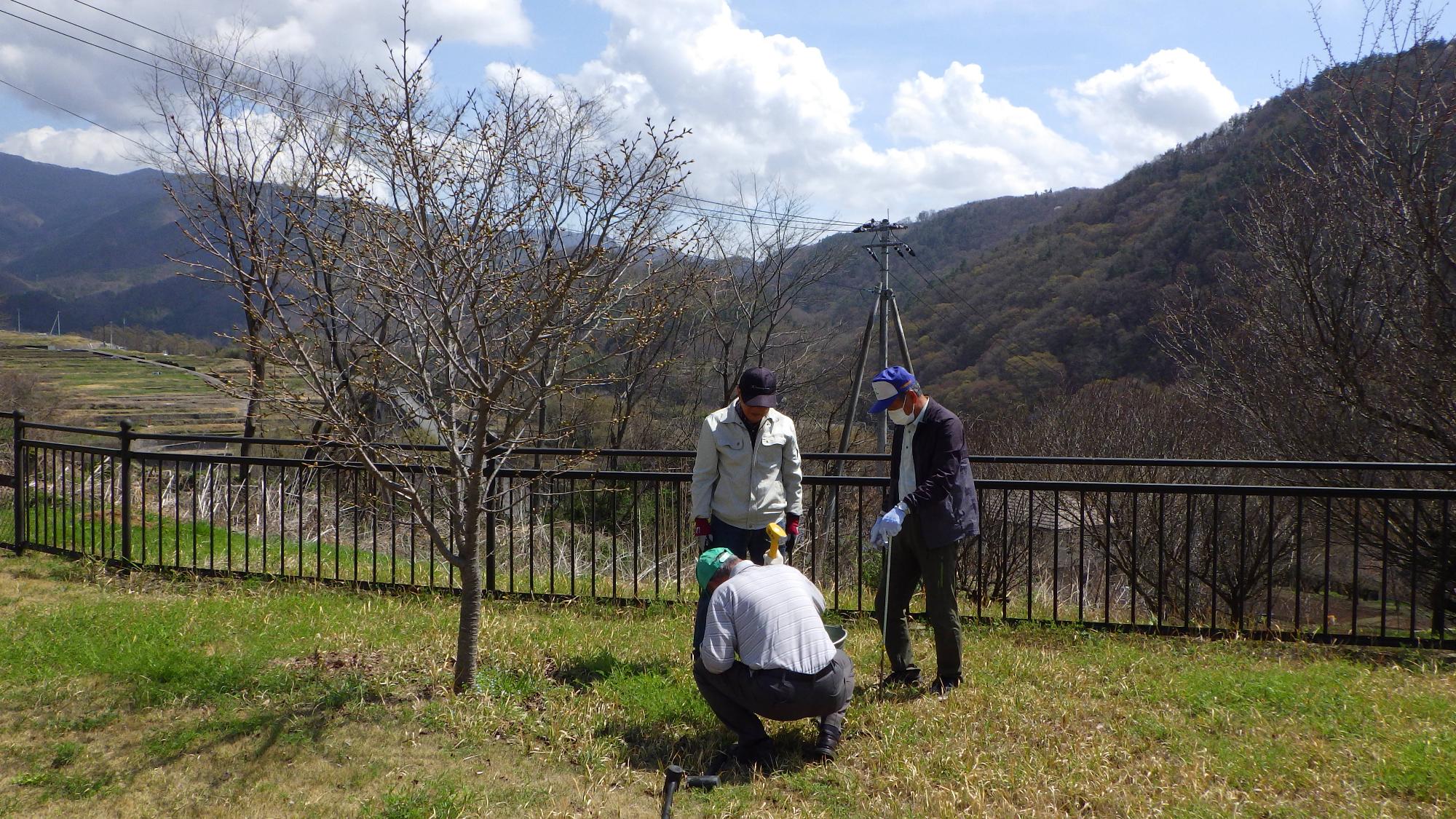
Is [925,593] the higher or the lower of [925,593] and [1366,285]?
the lower

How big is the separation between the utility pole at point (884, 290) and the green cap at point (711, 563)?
1642cm

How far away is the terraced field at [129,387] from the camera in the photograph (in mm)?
26750

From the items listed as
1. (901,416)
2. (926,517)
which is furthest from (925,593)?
(901,416)

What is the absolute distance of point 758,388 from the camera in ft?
15.4

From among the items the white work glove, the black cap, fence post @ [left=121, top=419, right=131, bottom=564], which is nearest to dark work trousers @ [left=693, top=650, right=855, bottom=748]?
the white work glove

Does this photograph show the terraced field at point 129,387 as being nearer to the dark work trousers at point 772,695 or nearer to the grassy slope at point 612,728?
the grassy slope at point 612,728

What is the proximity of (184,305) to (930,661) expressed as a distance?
113487 mm

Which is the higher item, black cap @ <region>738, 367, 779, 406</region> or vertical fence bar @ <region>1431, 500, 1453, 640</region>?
black cap @ <region>738, 367, 779, 406</region>

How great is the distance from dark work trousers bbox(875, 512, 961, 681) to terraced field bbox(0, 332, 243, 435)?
19039mm

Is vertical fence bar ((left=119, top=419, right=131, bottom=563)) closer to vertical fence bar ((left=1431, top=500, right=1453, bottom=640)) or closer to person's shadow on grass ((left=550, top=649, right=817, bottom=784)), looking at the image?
person's shadow on grass ((left=550, top=649, right=817, bottom=784))

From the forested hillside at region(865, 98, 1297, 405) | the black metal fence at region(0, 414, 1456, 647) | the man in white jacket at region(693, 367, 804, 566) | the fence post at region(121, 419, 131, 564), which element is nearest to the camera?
the man in white jacket at region(693, 367, 804, 566)

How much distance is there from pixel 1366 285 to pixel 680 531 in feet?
25.7

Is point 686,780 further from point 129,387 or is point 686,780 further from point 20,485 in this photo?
point 129,387

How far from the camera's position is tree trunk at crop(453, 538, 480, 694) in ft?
14.7
